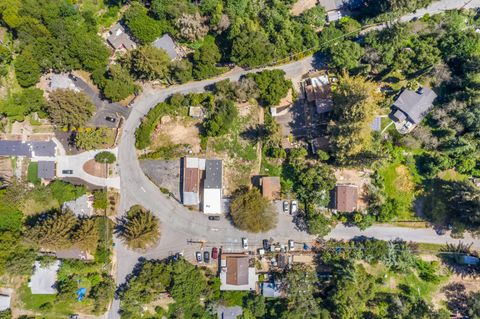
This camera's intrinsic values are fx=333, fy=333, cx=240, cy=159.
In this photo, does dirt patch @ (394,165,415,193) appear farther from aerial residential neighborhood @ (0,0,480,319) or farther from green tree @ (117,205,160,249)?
green tree @ (117,205,160,249)

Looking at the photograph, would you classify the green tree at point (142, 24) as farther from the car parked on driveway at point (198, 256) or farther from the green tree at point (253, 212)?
the car parked on driveway at point (198, 256)

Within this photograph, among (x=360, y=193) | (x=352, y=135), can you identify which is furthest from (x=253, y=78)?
(x=360, y=193)

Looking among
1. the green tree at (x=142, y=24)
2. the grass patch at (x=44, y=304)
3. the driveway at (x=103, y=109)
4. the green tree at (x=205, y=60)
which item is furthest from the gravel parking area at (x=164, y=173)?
the grass patch at (x=44, y=304)

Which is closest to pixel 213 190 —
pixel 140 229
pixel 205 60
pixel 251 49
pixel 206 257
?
pixel 206 257

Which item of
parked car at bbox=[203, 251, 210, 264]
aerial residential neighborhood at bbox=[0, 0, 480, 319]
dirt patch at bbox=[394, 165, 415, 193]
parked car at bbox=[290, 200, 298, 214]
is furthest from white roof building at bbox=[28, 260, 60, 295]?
dirt patch at bbox=[394, 165, 415, 193]

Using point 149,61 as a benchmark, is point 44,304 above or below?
below

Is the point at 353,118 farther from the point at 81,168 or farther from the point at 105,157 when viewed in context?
the point at 81,168
